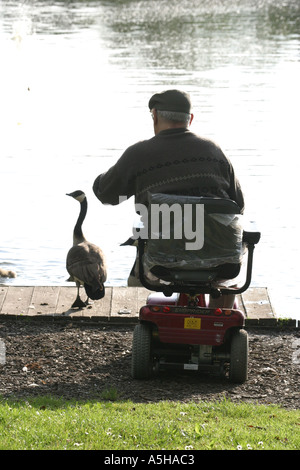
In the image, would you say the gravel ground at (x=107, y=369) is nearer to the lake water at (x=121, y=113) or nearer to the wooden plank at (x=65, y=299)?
the wooden plank at (x=65, y=299)

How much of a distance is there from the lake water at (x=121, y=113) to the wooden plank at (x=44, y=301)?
226 centimetres

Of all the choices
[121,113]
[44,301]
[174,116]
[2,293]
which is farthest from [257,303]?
[121,113]

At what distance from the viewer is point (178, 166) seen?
6.67 m

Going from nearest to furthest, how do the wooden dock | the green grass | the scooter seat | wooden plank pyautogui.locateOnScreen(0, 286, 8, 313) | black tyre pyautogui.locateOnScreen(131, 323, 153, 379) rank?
the green grass, the scooter seat, black tyre pyautogui.locateOnScreen(131, 323, 153, 379), the wooden dock, wooden plank pyautogui.locateOnScreen(0, 286, 8, 313)

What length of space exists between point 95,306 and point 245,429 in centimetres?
346

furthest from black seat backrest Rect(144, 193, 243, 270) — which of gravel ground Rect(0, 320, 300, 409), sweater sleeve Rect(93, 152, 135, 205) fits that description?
gravel ground Rect(0, 320, 300, 409)

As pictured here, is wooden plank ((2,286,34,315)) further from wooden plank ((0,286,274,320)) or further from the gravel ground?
the gravel ground

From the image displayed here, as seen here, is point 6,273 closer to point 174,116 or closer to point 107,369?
point 107,369

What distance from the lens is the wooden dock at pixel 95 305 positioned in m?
8.45

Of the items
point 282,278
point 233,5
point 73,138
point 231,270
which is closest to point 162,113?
point 231,270

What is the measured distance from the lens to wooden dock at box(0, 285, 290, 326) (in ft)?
27.7

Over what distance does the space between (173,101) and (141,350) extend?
6.16 ft

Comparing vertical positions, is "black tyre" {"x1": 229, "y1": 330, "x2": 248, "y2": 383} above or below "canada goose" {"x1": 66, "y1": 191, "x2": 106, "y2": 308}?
above
